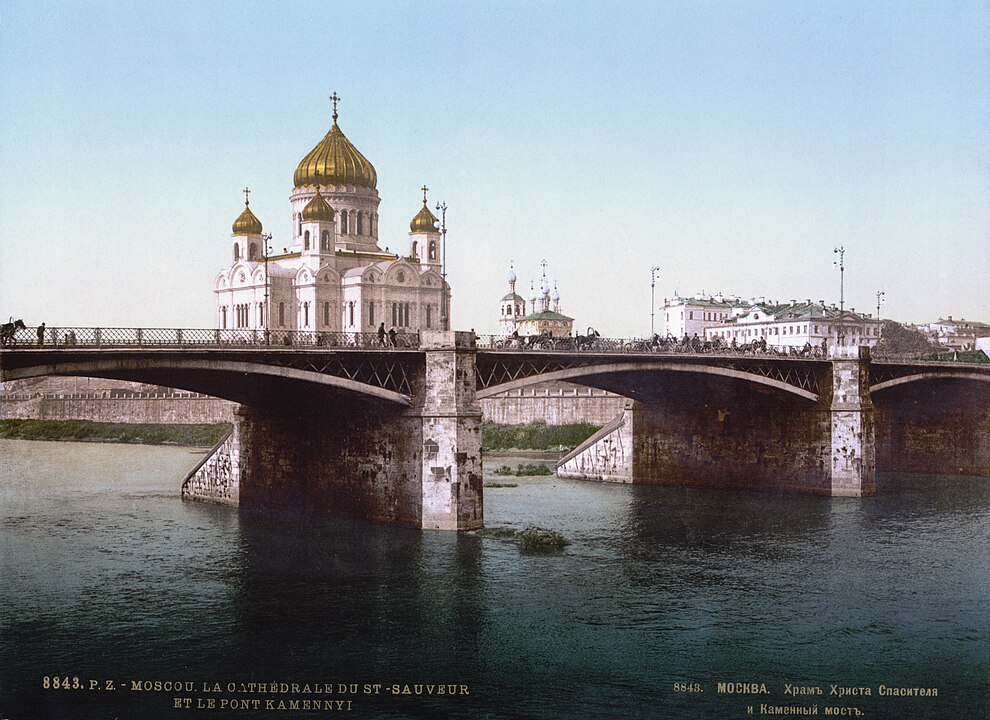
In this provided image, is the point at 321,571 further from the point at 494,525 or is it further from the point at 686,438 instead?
the point at 686,438

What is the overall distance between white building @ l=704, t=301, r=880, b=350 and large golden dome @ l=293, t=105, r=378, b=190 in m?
44.6

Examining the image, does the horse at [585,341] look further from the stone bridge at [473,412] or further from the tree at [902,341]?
the tree at [902,341]

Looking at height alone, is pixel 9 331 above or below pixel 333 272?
below

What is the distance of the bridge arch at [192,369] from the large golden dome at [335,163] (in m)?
48.9

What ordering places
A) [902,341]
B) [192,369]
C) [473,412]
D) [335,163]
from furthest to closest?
[902,341] → [335,163] → [473,412] → [192,369]

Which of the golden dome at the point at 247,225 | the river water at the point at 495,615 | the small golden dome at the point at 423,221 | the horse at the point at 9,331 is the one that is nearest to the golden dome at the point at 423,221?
the small golden dome at the point at 423,221

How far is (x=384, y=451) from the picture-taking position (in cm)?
3931

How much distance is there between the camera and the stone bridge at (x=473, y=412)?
35375 mm

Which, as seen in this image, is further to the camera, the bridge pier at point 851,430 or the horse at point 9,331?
the bridge pier at point 851,430

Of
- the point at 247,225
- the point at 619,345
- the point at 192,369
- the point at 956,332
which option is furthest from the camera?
the point at 956,332

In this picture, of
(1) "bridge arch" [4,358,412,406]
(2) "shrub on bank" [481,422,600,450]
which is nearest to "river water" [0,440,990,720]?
(1) "bridge arch" [4,358,412,406]

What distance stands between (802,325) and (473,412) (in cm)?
8860

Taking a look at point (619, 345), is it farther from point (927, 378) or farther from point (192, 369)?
point (192, 369)

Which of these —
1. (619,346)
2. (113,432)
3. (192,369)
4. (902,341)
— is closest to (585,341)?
(619,346)
